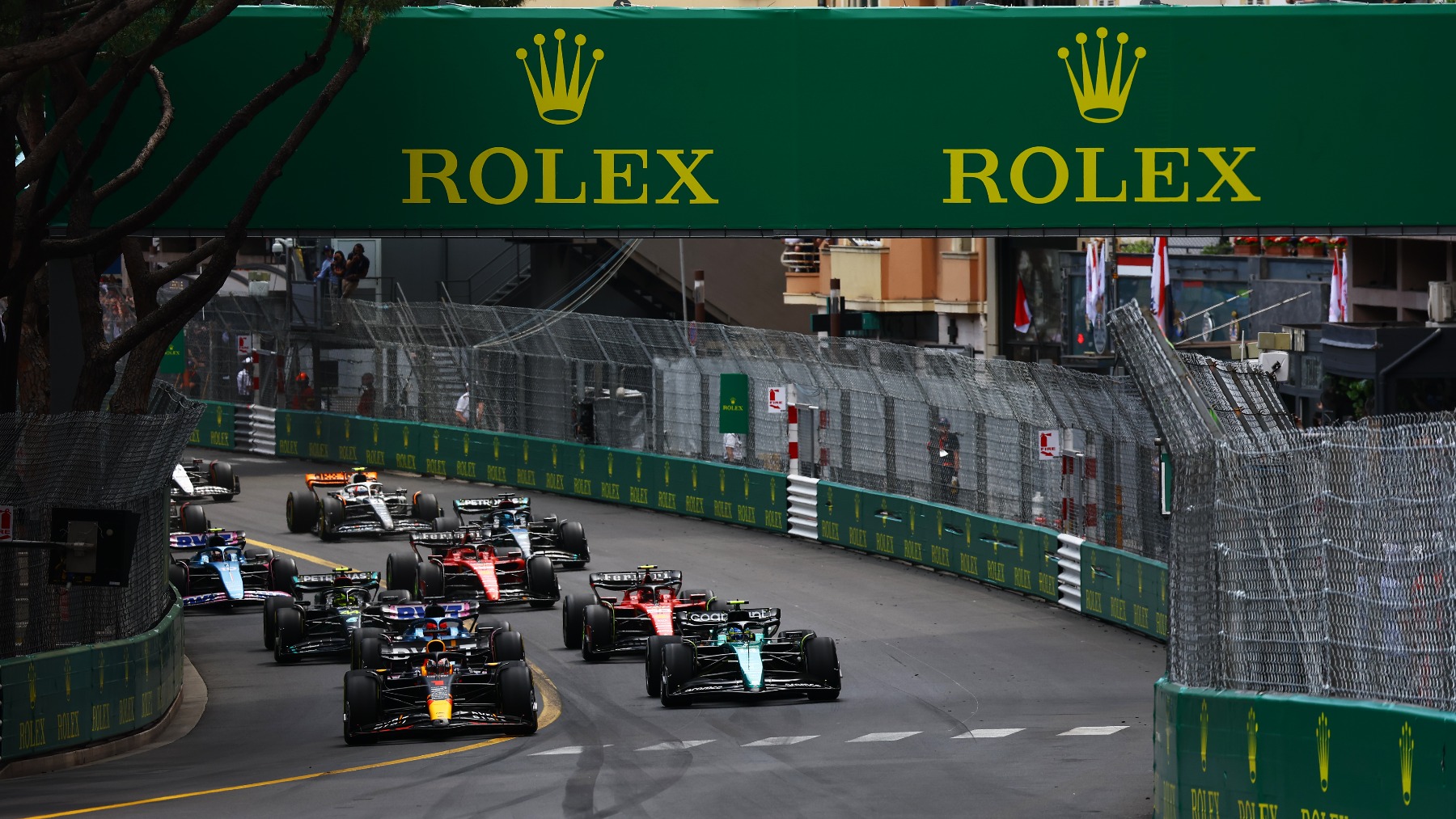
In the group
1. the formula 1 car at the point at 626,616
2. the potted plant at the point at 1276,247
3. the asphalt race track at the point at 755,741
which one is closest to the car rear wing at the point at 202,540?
the asphalt race track at the point at 755,741

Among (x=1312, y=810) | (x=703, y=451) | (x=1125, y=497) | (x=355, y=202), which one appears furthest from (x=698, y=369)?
(x=1312, y=810)

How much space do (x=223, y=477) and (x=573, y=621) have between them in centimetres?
1449

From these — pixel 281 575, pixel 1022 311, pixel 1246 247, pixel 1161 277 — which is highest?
pixel 1246 247

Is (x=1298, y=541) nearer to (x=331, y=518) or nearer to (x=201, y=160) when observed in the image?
(x=201, y=160)

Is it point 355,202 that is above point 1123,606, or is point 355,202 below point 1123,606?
above

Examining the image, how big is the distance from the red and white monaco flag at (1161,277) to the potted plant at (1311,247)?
217cm

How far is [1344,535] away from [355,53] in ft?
36.7

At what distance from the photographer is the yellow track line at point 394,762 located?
13.8 metres

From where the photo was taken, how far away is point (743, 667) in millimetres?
18000

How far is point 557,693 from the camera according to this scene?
18609 mm

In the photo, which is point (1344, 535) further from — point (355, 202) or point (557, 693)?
point (355, 202)

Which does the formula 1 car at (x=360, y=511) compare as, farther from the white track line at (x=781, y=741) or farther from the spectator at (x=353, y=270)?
the spectator at (x=353, y=270)

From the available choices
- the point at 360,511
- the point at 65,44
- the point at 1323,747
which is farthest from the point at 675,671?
the point at 360,511

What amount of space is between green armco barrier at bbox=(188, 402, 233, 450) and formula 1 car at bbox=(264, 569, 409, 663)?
71.0 feet
